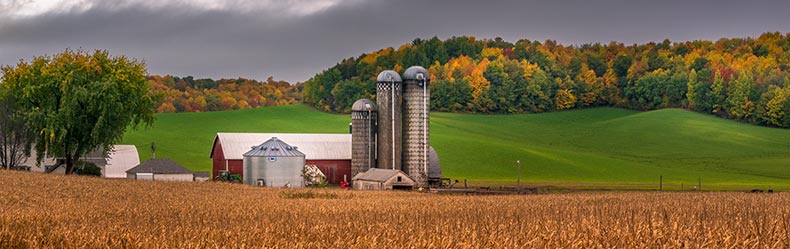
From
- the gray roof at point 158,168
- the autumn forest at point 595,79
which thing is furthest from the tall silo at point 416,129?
the autumn forest at point 595,79

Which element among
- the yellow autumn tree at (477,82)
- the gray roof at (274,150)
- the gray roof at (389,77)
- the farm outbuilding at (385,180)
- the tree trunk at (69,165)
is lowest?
the farm outbuilding at (385,180)

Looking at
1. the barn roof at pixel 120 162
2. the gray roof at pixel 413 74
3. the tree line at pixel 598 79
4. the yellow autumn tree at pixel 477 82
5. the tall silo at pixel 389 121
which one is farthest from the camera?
the yellow autumn tree at pixel 477 82

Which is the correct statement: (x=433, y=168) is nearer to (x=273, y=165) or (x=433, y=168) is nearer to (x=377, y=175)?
(x=377, y=175)

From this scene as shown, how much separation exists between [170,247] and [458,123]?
13318 cm

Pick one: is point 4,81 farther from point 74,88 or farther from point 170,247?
point 170,247

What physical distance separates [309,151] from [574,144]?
56917 mm

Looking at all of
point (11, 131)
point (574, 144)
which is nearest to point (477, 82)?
point (574, 144)

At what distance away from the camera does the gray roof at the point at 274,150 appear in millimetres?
78438

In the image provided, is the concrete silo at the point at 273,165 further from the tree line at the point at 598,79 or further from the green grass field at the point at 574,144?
the tree line at the point at 598,79

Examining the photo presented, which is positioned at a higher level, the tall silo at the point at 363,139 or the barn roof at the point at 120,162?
the tall silo at the point at 363,139

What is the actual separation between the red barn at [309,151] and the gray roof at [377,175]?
22.5ft

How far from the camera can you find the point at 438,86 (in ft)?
536

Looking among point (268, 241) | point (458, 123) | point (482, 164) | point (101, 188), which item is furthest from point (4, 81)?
point (458, 123)

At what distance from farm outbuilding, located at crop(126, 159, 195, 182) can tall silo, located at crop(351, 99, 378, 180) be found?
528 inches
